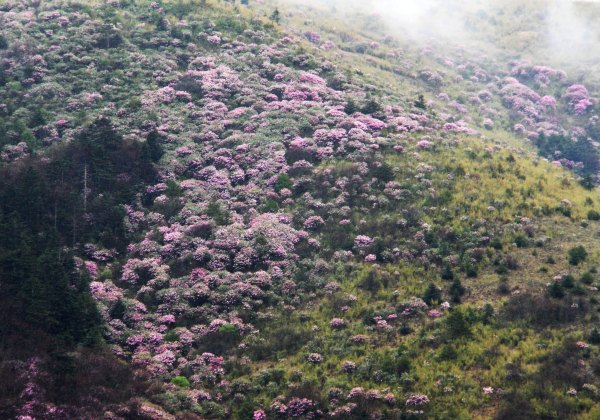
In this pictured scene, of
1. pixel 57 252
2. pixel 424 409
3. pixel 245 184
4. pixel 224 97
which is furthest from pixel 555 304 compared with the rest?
pixel 224 97

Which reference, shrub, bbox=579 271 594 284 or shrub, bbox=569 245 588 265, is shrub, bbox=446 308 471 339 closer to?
shrub, bbox=579 271 594 284

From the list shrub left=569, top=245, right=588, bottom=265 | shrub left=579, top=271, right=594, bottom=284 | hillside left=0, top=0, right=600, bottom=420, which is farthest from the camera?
shrub left=569, top=245, right=588, bottom=265

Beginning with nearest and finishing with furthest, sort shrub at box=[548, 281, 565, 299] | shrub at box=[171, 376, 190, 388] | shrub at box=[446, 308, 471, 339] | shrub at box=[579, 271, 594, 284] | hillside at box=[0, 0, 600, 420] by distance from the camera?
hillside at box=[0, 0, 600, 420] → shrub at box=[171, 376, 190, 388] → shrub at box=[446, 308, 471, 339] → shrub at box=[548, 281, 565, 299] → shrub at box=[579, 271, 594, 284]

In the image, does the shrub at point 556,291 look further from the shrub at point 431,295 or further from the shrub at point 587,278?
the shrub at point 431,295

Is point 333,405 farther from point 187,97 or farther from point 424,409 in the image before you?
point 187,97

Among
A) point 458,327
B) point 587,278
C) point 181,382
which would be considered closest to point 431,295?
point 458,327

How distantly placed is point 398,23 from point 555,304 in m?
98.3

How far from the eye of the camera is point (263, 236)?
204 ft

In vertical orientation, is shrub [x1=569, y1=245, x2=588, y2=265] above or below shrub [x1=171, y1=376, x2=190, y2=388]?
above

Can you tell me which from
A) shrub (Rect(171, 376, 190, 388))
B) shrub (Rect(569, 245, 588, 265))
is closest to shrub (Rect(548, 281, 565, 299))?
shrub (Rect(569, 245, 588, 265))

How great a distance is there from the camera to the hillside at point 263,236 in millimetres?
46688

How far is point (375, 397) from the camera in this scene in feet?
151

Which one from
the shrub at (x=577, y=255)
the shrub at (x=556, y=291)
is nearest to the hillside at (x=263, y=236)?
the shrub at (x=556, y=291)

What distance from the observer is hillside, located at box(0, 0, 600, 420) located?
4669cm
